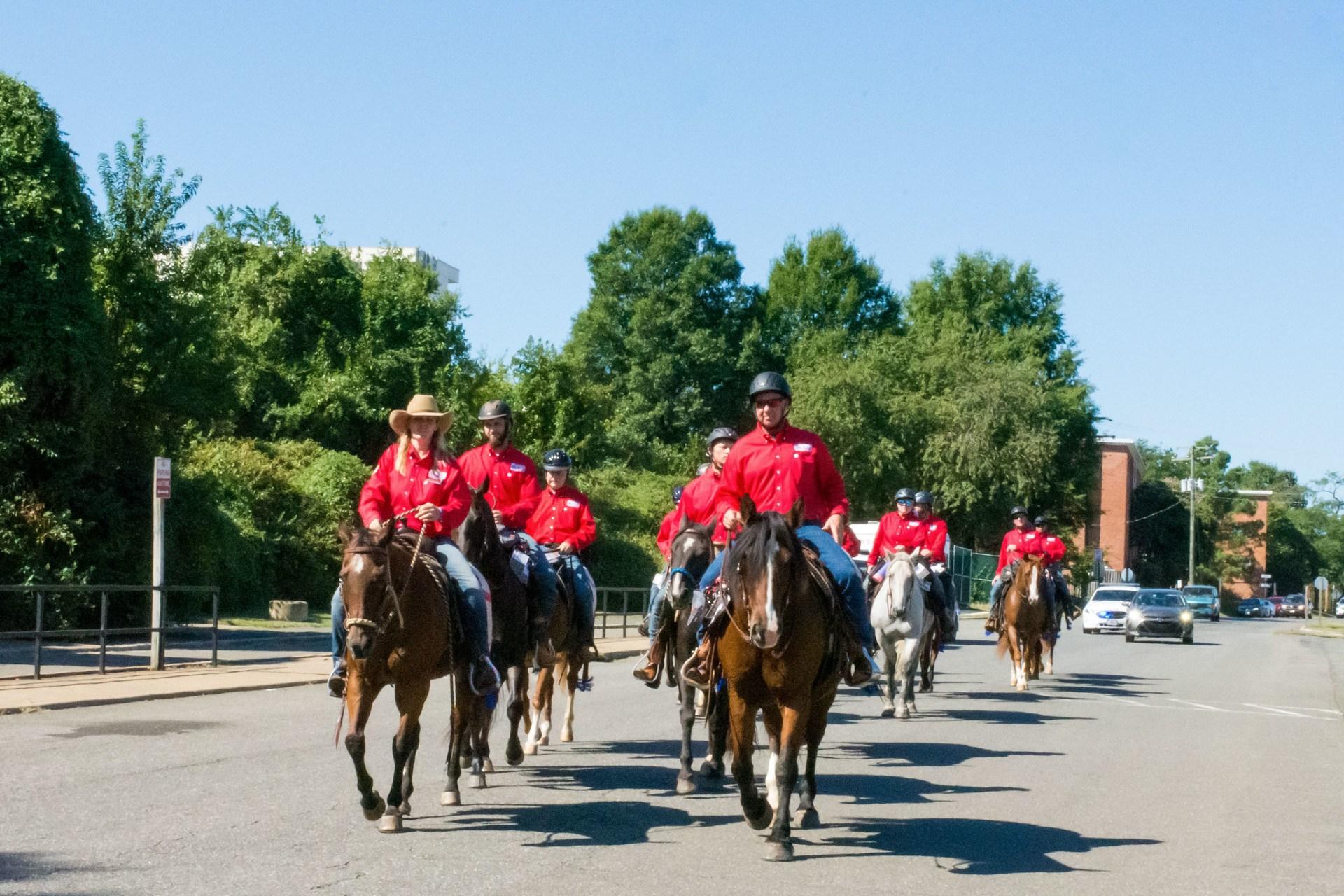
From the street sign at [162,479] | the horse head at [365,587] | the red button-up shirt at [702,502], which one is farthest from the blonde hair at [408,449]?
the street sign at [162,479]

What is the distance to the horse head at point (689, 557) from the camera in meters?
10.8

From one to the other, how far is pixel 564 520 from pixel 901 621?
4786 millimetres

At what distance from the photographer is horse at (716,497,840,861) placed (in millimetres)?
8070

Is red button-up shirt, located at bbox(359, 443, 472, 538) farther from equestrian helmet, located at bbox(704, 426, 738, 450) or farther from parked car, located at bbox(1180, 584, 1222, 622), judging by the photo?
parked car, located at bbox(1180, 584, 1222, 622)

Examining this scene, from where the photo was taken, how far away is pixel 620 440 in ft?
242

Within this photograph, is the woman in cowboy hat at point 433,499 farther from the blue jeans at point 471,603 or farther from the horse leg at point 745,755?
the horse leg at point 745,755

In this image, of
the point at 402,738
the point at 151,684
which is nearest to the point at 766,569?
the point at 402,738

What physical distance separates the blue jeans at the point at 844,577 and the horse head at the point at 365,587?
1.81 metres

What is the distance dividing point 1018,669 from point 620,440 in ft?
173

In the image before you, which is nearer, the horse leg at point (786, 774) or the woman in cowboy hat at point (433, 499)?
the horse leg at point (786, 774)

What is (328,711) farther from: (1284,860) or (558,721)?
(1284,860)

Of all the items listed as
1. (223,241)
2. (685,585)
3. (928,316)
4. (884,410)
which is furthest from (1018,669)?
(928,316)

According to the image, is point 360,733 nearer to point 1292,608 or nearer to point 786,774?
point 786,774

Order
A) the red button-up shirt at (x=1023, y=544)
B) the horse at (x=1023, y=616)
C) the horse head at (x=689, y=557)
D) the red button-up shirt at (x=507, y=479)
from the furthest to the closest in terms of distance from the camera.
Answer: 1. the red button-up shirt at (x=1023, y=544)
2. the horse at (x=1023, y=616)
3. the red button-up shirt at (x=507, y=479)
4. the horse head at (x=689, y=557)
